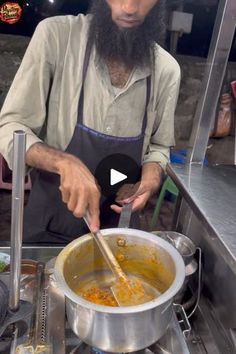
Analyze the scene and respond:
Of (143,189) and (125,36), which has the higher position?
(125,36)

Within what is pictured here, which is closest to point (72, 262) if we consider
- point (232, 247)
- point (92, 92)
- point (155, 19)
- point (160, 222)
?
point (232, 247)

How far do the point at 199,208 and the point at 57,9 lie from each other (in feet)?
9.77

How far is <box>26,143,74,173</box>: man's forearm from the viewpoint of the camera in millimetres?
1222

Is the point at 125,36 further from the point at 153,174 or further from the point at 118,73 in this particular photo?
the point at 153,174

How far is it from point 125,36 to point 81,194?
34.9 inches

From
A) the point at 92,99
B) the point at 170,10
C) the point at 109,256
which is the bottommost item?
the point at 109,256

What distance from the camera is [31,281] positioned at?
1.05 metres

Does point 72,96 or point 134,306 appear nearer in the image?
point 134,306

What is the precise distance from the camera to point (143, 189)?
1.39 m

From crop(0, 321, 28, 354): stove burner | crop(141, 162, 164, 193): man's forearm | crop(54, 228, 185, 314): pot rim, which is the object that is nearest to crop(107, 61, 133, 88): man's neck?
crop(141, 162, 164, 193): man's forearm

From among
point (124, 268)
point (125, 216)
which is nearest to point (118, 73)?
point (125, 216)

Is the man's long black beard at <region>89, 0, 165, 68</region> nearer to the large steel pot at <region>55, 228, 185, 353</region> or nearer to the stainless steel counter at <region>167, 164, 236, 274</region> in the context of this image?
the stainless steel counter at <region>167, 164, 236, 274</region>

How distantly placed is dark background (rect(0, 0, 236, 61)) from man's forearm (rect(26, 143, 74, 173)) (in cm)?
234

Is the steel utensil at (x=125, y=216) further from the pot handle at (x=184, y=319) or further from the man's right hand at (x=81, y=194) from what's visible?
the pot handle at (x=184, y=319)
